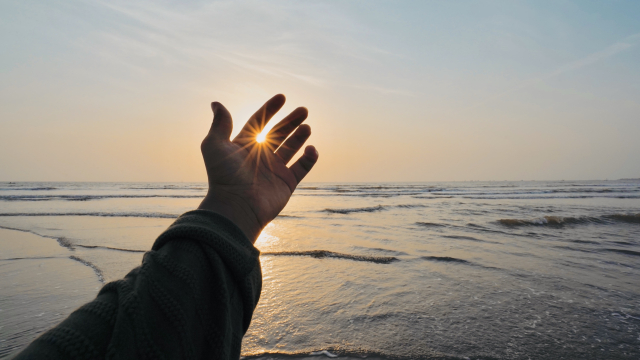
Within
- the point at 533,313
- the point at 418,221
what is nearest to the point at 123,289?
the point at 533,313

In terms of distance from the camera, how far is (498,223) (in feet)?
27.3

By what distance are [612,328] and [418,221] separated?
622cm

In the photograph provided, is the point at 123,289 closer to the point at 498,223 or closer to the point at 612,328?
the point at 612,328

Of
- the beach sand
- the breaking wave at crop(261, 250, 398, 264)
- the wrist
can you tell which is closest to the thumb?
the wrist

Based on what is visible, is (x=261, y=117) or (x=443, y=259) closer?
(x=261, y=117)

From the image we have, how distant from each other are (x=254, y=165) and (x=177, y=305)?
106cm

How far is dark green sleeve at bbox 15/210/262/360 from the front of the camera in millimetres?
778

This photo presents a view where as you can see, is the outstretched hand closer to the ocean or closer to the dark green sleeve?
the dark green sleeve

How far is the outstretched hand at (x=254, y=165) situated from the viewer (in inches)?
64.9

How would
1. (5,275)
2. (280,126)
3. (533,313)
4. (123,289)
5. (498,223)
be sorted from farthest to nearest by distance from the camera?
1. (498,223)
2. (5,275)
3. (533,313)
4. (280,126)
5. (123,289)

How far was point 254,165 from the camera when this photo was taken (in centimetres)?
188

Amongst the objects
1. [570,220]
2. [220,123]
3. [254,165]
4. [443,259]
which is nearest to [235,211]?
[254,165]

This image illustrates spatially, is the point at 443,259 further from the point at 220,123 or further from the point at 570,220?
the point at 570,220

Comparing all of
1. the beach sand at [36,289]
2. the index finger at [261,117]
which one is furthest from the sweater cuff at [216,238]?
the beach sand at [36,289]
